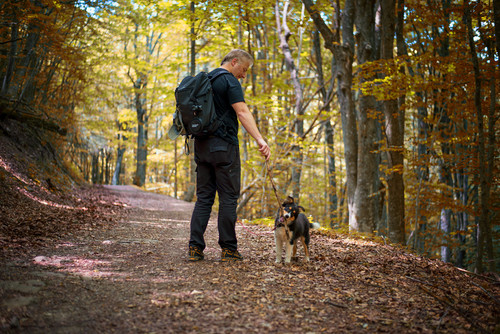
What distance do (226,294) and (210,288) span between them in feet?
0.64

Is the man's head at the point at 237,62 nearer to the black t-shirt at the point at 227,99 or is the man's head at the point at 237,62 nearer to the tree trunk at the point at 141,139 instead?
the black t-shirt at the point at 227,99

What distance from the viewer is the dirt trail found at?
2.45 meters

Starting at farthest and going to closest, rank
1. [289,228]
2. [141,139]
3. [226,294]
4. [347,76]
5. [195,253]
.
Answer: [141,139], [347,76], [289,228], [195,253], [226,294]

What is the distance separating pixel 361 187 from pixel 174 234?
422cm

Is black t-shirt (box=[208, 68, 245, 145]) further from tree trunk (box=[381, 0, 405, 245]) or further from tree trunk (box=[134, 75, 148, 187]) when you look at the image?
tree trunk (box=[134, 75, 148, 187])

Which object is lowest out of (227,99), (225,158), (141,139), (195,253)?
(195,253)

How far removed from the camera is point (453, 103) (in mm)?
8453

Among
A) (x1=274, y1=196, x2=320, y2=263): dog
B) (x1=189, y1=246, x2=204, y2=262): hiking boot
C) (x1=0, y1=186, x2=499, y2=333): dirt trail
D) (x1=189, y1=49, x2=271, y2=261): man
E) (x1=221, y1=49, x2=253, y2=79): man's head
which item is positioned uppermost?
(x1=221, y1=49, x2=253, y2=79): man's head

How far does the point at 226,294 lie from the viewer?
3059mm

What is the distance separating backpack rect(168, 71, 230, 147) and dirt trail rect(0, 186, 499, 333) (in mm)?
1527

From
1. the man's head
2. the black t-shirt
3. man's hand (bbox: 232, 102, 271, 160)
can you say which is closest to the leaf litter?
man's hand (bbox: 232, 102, 271, 160)

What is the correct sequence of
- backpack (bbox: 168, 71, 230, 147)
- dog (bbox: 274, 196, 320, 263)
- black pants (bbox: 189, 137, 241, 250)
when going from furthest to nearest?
1. dog (bbox: 274, 196, 320, 263)
2. black pants (bbox: 189, 137, 241, 250)
3. backpack (bbox: 168, 71, 230, 147)

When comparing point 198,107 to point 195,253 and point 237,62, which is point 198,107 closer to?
point 237,62

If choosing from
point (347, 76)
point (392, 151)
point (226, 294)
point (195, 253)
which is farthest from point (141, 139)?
point (226, 294)
